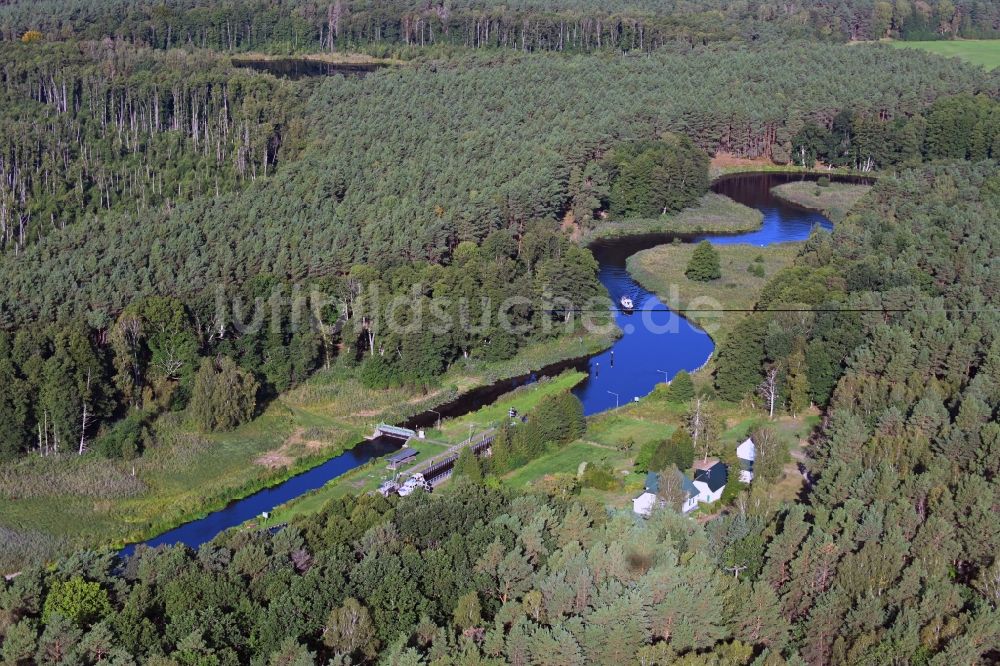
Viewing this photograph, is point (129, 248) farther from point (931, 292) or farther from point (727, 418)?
point (931, 292)

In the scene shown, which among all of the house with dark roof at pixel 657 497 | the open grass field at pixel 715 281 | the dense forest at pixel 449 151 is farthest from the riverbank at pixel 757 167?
the house with dark roof at pixel 657 497

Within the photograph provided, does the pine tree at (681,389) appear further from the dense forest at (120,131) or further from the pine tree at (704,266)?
the dense forest at (120,131)

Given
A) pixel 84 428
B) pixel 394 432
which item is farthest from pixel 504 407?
pixel 84 428

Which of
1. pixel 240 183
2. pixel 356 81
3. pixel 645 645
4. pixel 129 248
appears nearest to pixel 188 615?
pixel 645 645

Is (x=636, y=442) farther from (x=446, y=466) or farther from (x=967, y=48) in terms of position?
(x=967, y=48)

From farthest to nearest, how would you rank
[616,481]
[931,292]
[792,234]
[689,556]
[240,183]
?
[792,234] < [240,183] < [931,292] < [616,481] < [689,556]

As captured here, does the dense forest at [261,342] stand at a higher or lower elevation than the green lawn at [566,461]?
higher

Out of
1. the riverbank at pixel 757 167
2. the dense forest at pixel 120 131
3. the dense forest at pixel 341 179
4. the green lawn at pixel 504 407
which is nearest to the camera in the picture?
the green lawn at pixel 504 407
